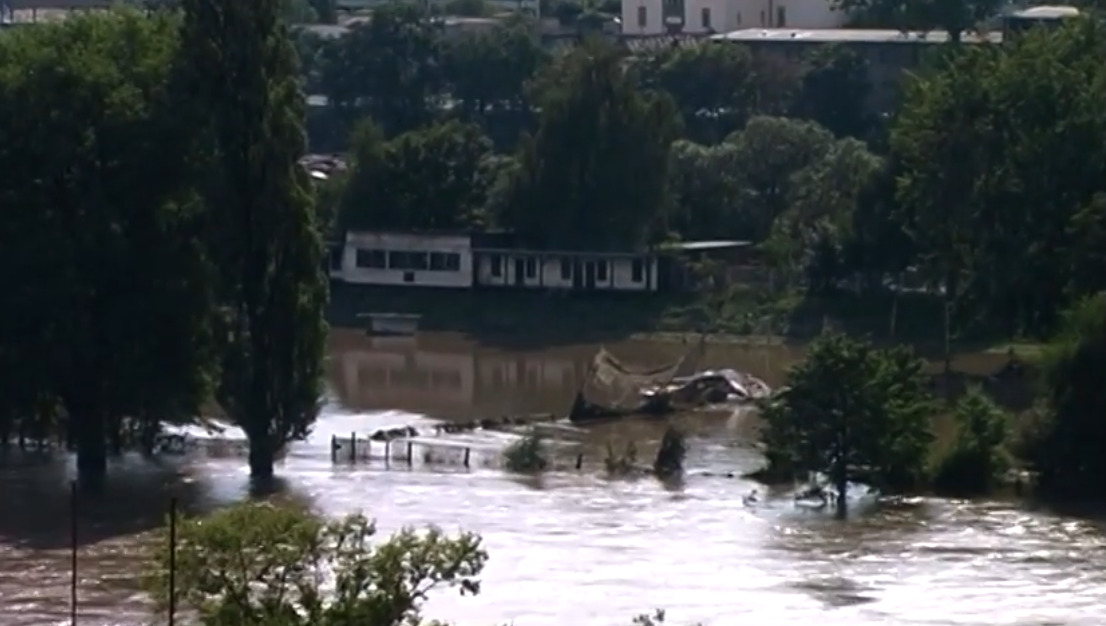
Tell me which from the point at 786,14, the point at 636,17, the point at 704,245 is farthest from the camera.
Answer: the point at 636,17

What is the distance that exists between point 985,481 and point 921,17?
141 ft

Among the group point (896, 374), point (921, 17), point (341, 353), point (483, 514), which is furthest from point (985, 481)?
point (921, 17)

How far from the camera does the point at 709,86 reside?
79.2m

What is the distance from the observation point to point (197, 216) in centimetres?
4047

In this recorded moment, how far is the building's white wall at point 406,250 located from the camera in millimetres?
61375

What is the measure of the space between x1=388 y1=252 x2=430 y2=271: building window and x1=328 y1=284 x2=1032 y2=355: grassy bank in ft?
1.39

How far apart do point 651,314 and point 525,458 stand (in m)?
17.7

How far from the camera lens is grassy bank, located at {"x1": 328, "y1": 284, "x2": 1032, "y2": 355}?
186 ft

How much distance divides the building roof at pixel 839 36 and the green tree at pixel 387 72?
309 inches

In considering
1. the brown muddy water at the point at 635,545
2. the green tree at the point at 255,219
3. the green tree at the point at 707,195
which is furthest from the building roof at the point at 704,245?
the green tree at the point at 255,219

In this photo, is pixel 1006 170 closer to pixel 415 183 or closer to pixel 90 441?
pixel 415 183

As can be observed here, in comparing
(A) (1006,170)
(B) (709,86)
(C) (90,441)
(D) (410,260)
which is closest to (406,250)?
(D) (410,260)

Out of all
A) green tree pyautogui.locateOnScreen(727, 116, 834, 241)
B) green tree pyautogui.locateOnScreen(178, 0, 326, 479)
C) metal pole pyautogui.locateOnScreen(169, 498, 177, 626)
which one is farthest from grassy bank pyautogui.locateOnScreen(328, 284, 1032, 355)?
metal pole pyautogui.locateOnScreen(169, 498, 177, 626)

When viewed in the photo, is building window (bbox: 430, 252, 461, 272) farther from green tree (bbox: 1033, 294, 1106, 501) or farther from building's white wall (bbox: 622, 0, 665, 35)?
building's white wall (bbox: 622, 0, 665, 35)
